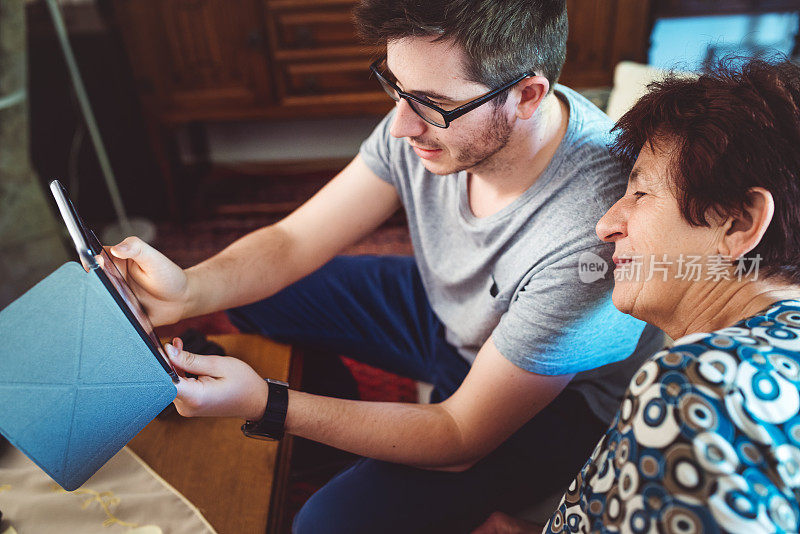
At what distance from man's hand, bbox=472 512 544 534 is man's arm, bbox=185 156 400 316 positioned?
2.10ft

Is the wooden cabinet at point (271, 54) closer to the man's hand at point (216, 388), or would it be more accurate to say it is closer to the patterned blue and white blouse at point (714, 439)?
the man's hand at point (216, 388)

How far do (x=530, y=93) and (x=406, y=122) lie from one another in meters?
0.22

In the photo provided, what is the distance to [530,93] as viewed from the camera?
977 millimetres

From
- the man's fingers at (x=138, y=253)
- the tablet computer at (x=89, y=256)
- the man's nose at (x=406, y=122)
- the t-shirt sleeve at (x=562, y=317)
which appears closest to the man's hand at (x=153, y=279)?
the man's fingers at (x=138, y=253)

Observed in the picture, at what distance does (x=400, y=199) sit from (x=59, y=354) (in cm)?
84

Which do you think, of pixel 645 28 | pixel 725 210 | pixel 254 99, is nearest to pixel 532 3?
pixel 725 210

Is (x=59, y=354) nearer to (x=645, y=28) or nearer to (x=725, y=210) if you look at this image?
(x=725, y=210)

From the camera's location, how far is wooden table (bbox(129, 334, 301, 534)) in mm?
876

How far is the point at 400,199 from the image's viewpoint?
1.36 m

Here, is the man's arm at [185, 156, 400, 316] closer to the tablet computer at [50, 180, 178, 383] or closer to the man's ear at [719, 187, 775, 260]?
the tablet computer at [50, 180, 178, 383]

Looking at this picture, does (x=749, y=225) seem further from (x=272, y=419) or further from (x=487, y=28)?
(x=272, y=419)

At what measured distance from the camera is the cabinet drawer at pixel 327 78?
7.20ft

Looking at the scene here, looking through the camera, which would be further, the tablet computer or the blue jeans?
the blue jeans

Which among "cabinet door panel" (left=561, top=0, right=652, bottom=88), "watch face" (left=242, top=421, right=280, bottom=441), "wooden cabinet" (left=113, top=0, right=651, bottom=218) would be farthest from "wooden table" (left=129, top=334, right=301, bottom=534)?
"cabinet door panel" (left=561, top=0, right=652, bottom=88)
